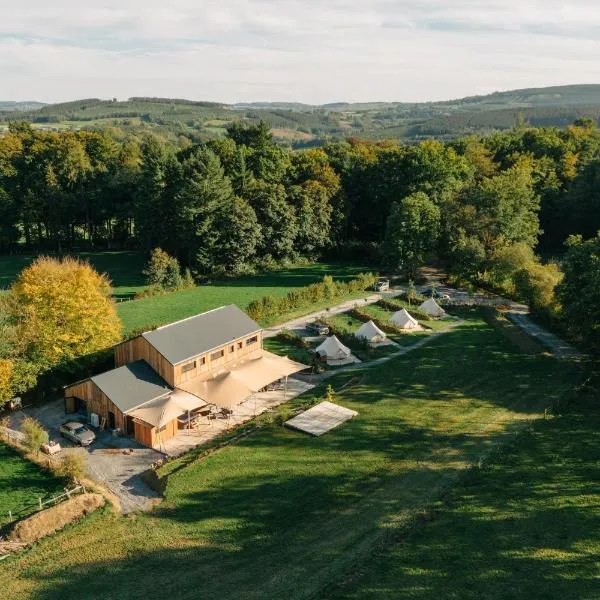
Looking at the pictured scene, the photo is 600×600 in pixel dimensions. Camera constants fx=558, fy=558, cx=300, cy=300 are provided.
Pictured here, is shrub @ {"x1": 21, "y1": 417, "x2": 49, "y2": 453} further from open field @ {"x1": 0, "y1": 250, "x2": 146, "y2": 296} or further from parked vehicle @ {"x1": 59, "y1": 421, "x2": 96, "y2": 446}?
open field @ {"x1": 0, "y1": 250, "x2": 146, "y2": 296}

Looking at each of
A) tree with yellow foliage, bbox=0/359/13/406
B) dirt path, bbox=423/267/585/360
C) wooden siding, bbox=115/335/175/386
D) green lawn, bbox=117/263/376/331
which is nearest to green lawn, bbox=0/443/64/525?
tree with yellow foliage, bbox=0/359/13/406

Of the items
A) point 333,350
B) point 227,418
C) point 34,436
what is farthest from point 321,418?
point 34,436

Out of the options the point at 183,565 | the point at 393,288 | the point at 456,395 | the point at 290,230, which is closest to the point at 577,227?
the point at 393,288

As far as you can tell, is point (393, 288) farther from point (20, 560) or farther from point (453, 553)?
point (20, 560)

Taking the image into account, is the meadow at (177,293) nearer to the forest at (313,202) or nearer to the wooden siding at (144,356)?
the forest at (313,202)

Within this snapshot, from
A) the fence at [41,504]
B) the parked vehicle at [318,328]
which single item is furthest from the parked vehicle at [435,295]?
the fence at [41,504]

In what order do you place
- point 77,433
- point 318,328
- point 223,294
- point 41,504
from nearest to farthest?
point 41,504
point 77,433
point 318,328
point 223,294

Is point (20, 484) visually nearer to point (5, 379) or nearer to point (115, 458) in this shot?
point (115, 458)
